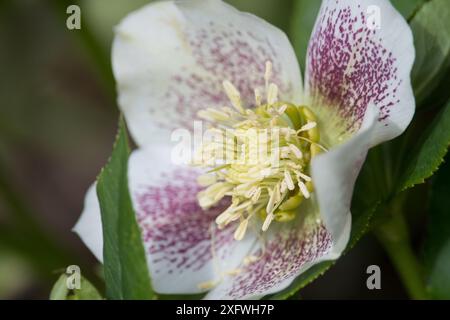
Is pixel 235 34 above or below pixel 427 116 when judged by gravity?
above

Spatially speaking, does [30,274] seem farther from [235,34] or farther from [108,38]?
[235,34]

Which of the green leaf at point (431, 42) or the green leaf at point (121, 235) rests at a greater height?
the green leaf at point (431, 42)

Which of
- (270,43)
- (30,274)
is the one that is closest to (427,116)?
(270,43)

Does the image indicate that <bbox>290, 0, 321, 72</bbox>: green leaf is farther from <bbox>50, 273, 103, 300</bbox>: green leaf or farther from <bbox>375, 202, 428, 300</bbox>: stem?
<bbox>50, 273, 103, 300</bbox>: green leaf

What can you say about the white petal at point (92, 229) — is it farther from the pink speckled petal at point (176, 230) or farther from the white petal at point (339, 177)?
the white petal at point (339, 177)

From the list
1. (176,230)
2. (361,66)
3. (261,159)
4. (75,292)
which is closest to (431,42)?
(361,66)

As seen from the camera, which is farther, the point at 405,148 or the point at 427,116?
the point at 427,116

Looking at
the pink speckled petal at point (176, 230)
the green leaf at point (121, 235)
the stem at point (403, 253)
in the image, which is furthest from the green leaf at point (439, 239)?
the green leaf at point (121, 235)
